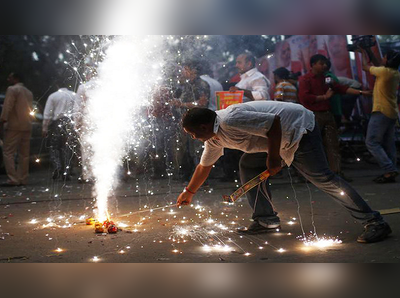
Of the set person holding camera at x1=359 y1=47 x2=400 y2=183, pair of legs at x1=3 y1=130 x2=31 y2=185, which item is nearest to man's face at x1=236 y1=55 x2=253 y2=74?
person holding camera at x1=359 y1=47 x2=400 y2=183

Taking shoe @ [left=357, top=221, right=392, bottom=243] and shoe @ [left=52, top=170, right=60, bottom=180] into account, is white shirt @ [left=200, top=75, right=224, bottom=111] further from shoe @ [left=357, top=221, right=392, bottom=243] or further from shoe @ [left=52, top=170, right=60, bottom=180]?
shoe @ [left=357, top=221, right=392, bottom=243]

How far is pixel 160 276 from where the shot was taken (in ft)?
11.7

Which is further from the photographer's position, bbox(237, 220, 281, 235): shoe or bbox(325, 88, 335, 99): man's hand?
bbox(325, 88, 335, 99): man's hand

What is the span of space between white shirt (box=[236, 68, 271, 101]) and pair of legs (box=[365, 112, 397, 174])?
1691mm

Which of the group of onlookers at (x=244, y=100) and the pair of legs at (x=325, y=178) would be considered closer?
the pair of legs at (x=325, y=178)

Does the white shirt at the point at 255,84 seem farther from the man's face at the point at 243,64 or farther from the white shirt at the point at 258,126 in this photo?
the white shirt at the point at 258,126

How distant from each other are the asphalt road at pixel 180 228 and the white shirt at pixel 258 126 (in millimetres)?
807

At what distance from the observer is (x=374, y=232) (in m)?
4.32

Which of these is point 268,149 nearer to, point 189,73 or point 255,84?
point 255,84

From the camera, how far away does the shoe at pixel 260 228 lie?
4906mm

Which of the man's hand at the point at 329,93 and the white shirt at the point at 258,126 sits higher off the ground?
the man's hand at the point at 329,93

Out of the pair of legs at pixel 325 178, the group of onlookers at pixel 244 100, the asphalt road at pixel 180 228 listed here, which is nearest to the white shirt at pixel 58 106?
the group of onlookers at pixel 244 100

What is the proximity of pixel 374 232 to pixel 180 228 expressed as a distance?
1819mm

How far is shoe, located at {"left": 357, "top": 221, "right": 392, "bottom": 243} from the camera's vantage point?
4324 mm
